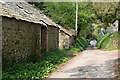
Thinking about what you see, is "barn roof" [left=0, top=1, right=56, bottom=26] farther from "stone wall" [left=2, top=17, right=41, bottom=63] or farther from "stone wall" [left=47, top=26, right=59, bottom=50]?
"stone wall" [left=47, top=26, right=59, bottom=50]

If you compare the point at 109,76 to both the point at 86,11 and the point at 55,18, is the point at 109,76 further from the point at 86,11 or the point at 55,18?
the point at 86,11

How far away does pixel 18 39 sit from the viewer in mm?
15961

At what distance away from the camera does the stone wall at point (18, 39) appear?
553 inches

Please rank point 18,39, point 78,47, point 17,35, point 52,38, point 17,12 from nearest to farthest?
point 17,35 < point 18,39 < point 17,12 < point 52,38 < point 78,47

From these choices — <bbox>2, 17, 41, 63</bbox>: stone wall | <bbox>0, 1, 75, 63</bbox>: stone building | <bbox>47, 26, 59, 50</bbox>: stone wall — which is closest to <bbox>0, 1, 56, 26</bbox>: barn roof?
<bbox>0, 1, 75, 63</bbox>: stone building

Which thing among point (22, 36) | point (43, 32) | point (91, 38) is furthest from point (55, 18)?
point (91, 38)

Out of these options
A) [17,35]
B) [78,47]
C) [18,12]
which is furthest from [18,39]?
[78,47]

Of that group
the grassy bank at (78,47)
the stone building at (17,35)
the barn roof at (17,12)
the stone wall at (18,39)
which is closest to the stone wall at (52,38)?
the grassy bank at (78,47)

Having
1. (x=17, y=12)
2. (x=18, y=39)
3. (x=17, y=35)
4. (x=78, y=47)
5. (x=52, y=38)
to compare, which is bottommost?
(x=78, y=47)

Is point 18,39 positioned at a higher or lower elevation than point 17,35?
lower

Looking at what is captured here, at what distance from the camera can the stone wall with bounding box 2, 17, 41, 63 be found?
46.1 ft

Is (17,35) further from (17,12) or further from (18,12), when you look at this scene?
(18,12)

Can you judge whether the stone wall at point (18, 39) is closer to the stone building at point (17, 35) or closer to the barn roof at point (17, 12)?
the stone building at point (17, 35)

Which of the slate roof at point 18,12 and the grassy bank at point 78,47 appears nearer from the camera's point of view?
the slate roof at point 18,12
